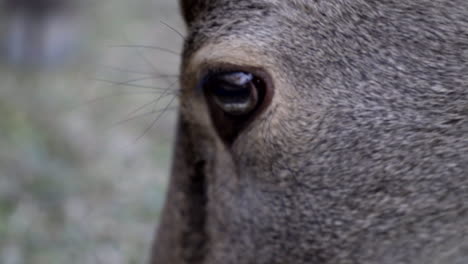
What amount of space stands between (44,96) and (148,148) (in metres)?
0.84

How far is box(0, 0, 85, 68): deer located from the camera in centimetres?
535

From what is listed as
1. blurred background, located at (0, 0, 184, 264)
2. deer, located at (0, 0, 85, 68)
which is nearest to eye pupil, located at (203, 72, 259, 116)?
blurred background, located at (0, 0, 184, 264)

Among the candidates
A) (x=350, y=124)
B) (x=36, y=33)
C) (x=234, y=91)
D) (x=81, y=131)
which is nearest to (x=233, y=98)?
(x=234, y=91)

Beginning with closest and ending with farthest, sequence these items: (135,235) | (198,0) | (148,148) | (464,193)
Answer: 1. (464,193)
2. (198,0)
3. (135,235)
4. (148,148)

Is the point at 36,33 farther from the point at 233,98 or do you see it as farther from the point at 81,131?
the point at 233,98

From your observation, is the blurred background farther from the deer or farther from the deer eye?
the deer eye

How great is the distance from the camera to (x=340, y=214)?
2236 millimetres

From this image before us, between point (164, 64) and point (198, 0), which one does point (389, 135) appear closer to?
point (198, 0)

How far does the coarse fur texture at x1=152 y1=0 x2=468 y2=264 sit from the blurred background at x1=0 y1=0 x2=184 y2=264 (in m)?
1.07

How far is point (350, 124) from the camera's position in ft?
7.06

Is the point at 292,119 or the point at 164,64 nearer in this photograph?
the point at 292,119

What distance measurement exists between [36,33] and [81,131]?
94 centimetres

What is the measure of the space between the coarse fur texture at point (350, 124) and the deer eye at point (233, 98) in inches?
1.4

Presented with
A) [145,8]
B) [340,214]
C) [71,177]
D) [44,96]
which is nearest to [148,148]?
[71,177]
